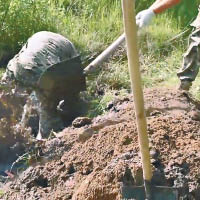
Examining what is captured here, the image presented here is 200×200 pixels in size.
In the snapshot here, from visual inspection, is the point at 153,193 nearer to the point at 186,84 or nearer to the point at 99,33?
the point at 186,84

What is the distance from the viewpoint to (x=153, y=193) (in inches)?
172

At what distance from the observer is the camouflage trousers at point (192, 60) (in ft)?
21.6

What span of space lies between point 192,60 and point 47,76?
1381 millimetres

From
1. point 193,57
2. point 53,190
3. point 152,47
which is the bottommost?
point 53,190

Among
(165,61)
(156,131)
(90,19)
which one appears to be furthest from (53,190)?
(90,19)

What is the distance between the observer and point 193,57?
6.64m

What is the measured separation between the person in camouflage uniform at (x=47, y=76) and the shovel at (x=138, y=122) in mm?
1883

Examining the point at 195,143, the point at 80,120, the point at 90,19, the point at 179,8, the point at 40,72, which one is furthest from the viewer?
the point at 179,8

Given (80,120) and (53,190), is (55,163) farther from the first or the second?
(80,120)

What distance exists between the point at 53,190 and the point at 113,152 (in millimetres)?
454

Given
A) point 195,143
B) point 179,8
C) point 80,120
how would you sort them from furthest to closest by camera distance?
1. point 179,8
2. point 80,120
3. point 195,143

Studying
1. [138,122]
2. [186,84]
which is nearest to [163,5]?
[186,84]

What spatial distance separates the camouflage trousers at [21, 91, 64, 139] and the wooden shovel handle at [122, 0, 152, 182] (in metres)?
2.04

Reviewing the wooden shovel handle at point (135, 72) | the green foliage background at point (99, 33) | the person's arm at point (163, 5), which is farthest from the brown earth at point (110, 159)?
the green foliage background at point (99, 33)
